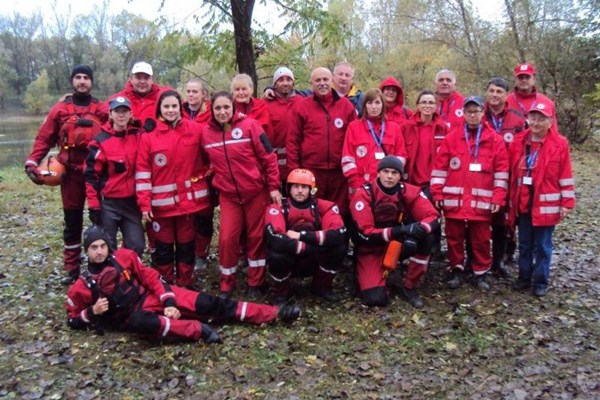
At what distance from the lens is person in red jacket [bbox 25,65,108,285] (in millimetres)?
5910

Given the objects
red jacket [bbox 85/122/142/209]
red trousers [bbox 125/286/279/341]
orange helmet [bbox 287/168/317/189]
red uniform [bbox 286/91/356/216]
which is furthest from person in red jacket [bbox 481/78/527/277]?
red jacket [bbox 85/122/142/209]

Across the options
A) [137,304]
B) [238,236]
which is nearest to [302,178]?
[238,236]

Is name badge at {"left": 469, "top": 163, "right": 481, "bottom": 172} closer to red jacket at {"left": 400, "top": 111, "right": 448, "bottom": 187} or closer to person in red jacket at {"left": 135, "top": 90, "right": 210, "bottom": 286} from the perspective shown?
red jacket at {"left": 400, "top": 111, "right": 448, "bottom": 187}

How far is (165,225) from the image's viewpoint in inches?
227

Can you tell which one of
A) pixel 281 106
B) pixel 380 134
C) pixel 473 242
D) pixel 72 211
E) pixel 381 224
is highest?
pixel 281 106

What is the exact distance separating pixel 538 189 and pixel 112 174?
469 cm

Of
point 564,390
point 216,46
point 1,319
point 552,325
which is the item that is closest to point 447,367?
point 564,390

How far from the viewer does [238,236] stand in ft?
19.0

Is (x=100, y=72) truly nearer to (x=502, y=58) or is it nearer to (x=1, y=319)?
(x=502, y=58)

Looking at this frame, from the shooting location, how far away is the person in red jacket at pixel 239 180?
5.55 meters

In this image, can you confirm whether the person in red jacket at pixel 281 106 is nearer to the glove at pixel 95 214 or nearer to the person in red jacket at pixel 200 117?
the person in red jacket at pixel 200 117

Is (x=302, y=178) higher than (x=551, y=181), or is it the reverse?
(x=302, y=178)

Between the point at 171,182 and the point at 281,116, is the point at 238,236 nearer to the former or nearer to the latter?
the point at 171,182

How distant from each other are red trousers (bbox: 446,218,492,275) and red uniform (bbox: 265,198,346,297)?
1479 mm
